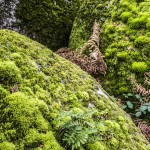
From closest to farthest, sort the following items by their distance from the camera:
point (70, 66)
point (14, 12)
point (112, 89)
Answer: point (70, 66)
point (112, 89)
point (14, 12)

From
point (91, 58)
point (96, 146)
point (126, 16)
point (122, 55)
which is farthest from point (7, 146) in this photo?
point (126, 16)

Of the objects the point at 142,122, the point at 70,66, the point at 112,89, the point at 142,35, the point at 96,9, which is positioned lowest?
the point at 142,122

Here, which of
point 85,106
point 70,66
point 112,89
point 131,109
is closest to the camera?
point 85,106

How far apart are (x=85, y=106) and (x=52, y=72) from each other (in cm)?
57

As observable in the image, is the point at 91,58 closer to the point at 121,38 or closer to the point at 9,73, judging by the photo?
the point at 121,38

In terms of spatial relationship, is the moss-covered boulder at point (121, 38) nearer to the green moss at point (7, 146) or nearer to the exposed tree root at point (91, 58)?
the exposed tree root at point (91, 58)

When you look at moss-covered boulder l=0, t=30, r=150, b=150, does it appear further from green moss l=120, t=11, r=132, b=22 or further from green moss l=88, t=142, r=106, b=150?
green moss l=120, t=11, r=132, b=22

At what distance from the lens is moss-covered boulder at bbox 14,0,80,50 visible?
5961mm

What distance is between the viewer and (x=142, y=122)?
172 inches

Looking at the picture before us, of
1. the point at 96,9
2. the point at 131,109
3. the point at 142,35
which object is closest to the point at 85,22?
the point at 96,9

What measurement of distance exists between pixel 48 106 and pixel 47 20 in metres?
3.99

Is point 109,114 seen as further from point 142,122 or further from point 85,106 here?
point 142,122

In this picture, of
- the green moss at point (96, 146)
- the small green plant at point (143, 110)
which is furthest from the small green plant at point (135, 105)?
the green moss at point (96, 146)

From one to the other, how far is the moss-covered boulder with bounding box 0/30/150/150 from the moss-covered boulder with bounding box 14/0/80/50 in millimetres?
2504
